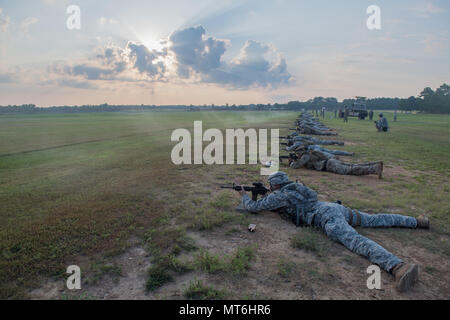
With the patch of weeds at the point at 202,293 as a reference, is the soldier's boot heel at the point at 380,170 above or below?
above

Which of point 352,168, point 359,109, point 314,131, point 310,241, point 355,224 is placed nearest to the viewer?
point 310,241

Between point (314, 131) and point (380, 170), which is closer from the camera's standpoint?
point (380, 170)

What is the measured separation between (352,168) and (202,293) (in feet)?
27.5

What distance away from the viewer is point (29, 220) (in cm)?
595

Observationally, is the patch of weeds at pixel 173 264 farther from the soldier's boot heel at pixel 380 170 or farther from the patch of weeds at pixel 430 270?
the soldier's boot heel at pixel 380 170

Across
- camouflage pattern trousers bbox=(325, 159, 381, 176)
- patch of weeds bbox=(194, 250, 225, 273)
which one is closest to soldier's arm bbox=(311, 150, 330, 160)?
camouflage pattern trousers bbox=(325, 159, 381, 176)

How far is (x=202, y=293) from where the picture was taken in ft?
11.8

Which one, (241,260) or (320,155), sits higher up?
(320,155)

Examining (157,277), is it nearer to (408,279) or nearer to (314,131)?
(408,279)

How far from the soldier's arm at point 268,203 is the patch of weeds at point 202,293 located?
100 inches

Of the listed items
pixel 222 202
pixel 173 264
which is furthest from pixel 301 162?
pixel 173 264

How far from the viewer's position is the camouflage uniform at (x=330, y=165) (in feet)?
31.8

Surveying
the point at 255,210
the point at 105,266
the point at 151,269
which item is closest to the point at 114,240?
the point at 105,266

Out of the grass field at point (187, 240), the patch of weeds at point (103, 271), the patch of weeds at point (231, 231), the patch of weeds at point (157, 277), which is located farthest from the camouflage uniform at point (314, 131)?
the patch of weeds at point (103, 271)
